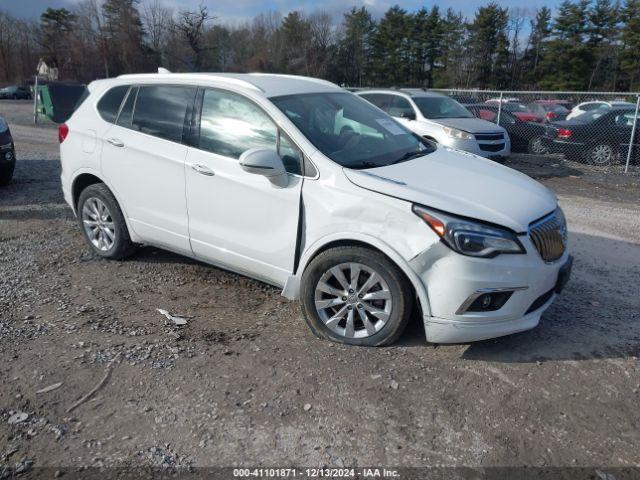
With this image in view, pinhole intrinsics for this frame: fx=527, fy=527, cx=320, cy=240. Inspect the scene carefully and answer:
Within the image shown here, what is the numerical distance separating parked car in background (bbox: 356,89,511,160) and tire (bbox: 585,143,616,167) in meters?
2.50

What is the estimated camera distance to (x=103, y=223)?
17.1ft

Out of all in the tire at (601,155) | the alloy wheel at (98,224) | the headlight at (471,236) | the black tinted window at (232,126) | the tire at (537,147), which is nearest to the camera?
the headlight at (471,236)

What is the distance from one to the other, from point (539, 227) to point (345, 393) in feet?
5.45

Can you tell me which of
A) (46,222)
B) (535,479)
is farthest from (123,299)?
(535,479)

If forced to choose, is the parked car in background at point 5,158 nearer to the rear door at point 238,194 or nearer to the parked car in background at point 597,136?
the rear door at point 238,194

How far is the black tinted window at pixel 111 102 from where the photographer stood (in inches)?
197

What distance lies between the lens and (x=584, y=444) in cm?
280

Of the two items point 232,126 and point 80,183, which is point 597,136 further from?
point 80,183

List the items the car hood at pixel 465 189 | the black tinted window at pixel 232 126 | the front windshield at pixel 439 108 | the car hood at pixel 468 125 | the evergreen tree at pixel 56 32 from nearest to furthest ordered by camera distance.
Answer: the car hood at pixel 465 189 → the black tinted window at pixel 232 126 → the car hood at pixel 468 125 → the front windshield at pixel 439 108 → the evergreen tree at pixel 56 32

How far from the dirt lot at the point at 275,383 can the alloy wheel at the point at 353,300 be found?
169 mm

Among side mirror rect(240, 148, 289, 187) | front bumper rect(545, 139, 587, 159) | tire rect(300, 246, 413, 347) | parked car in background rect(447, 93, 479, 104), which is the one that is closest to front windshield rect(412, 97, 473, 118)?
front bumper rect(545, 139, 587, 159)

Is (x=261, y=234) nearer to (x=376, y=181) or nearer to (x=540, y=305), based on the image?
(x=376, y=181)

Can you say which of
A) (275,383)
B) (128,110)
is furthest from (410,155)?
(128,110)

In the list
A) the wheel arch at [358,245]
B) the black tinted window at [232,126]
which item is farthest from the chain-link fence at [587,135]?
Answer: the wheel arch at [358,245]
